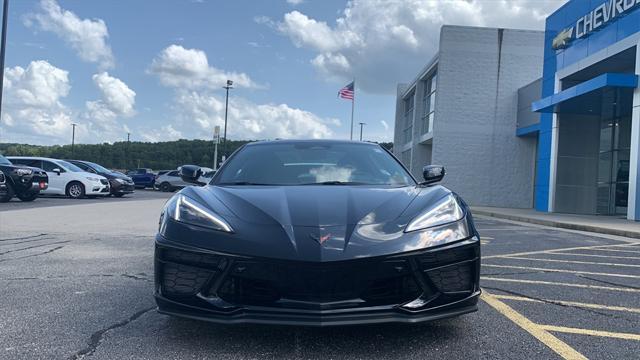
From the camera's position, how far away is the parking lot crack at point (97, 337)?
273 centimetres

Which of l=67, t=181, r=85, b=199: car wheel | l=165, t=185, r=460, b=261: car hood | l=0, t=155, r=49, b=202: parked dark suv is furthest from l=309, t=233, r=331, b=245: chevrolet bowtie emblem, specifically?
l=67, t=181, r=85, b=199: car wheel

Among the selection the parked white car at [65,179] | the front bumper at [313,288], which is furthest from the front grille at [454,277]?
the parked white car at [65,179]

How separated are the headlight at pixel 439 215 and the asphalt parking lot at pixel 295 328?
678 mm

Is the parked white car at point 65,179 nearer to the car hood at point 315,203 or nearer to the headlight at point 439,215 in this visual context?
the car hood at point 315,203

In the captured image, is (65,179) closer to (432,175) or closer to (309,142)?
(309,142)

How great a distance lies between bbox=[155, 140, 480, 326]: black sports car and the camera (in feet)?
8.38

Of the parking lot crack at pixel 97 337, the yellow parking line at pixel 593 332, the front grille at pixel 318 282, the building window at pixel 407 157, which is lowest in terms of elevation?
the parking lot crack at pixel 97 337

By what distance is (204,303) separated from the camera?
266 cm

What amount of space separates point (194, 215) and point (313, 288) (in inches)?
34.0

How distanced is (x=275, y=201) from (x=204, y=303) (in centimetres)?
73

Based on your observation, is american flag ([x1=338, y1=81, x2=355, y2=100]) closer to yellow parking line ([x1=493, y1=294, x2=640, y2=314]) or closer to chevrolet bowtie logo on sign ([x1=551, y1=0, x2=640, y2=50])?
chevrolet bowtie logo on sign ([x1=551, y1=0, x2=640, y2=50])

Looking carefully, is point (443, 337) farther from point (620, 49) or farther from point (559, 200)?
point (559, 200)

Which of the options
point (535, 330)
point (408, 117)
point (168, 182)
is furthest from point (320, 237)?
point (408, 117)

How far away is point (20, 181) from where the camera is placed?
46.8ft
